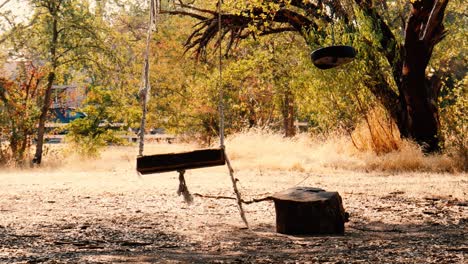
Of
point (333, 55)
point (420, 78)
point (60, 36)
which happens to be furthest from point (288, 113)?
point (333, 55)

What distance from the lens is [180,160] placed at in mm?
6137

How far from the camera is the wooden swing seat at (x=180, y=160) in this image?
240 inches

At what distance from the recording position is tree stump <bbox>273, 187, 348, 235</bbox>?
653cm

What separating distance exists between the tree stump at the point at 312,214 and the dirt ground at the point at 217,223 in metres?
0.16

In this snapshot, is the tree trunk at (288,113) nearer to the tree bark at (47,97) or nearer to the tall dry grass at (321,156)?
the tall dry grass at (321,156)

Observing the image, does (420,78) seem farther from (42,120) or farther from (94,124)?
(42,120)

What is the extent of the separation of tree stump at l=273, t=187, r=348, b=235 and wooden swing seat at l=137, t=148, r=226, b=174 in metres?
0.96

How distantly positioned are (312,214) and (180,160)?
1.47 meters

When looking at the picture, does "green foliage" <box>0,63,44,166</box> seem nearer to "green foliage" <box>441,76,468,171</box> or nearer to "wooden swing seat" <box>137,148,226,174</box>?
"green foliage" <box>441,76,468,171</box>

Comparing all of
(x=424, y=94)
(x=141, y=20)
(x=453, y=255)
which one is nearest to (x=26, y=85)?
(x=424, y=94)

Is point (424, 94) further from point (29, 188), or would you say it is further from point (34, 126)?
point (34, 126)

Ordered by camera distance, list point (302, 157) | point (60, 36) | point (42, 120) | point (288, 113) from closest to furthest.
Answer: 1. point (302, 157)
2. point (42, 120)
3. point (60, 36)
4. point (288, 113)

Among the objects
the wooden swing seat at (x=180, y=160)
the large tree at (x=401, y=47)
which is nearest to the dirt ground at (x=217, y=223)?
the wooden swing seat at (x=180, y=160)

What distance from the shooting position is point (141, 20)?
146 ft
